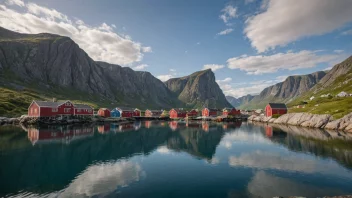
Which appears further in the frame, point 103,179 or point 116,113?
point 116,113

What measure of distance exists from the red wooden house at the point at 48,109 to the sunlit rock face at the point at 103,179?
270ft

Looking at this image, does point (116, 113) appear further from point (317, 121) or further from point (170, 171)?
point (170, 171)

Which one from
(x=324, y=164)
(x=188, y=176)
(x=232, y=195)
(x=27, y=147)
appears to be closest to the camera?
(x=232, y=195)

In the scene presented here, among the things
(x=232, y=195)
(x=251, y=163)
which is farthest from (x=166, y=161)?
(x=232, y=195)

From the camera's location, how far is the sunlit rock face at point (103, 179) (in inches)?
985

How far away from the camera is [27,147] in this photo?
49.4 meters

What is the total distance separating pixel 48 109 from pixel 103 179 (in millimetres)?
91821

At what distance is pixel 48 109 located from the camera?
104062 mm

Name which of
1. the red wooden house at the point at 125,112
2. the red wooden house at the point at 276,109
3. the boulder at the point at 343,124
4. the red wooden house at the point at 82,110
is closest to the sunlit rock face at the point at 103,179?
the boulder at the point at 343,124

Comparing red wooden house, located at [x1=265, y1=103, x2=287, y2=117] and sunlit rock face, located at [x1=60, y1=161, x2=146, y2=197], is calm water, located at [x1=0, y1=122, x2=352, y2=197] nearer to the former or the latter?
sunlit rock face, located at [x1=60, y1=161, x2=146, y2=197]

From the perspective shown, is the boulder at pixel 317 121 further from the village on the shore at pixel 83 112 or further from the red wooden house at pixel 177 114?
the red wooden house at pixel 177 114

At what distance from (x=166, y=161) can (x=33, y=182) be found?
72.6 ft

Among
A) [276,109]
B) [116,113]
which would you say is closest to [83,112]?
[116,113]

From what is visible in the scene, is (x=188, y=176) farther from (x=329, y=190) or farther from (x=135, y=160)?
(x=329, y=190)
